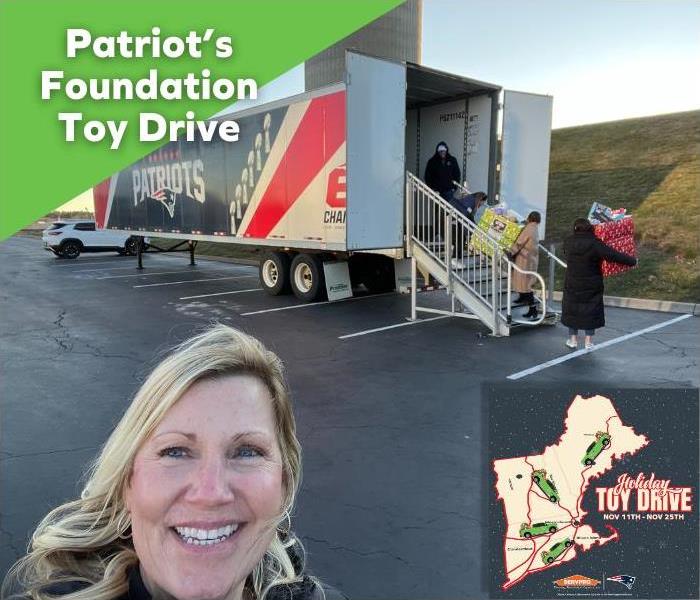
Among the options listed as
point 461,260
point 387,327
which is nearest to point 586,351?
point 461,260

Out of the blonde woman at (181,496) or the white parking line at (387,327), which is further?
the white parking line at (387,327)

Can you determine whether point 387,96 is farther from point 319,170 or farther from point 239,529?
point 239,529

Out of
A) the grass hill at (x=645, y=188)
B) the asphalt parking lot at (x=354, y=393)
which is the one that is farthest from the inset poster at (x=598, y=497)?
the grass hill at (x=645, y=188)

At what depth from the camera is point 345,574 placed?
281 centimetres

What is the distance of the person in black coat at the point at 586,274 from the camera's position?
22.6 feet

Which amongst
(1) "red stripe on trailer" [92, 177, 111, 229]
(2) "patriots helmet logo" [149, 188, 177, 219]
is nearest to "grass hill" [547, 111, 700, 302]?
(2) "patriots helmet logo" [149, 188, 177, 219]

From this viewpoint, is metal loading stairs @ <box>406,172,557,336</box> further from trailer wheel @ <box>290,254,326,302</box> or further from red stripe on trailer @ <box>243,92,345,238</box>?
trailer wheel @ <box>290,254,326,302</box>

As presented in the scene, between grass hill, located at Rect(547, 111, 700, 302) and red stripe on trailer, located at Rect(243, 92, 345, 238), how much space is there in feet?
22.2

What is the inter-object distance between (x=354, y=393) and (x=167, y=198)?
1074 cm

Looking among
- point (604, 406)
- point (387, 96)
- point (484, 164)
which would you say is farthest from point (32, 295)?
point (604, 406)

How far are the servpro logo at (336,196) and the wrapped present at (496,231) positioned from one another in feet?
7.04

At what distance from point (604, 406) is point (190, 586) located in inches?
86.7

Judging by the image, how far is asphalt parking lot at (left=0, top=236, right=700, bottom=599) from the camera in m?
3.11

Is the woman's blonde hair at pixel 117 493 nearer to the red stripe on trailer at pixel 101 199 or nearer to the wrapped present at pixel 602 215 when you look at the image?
the wrapped present at pixel 602 215
